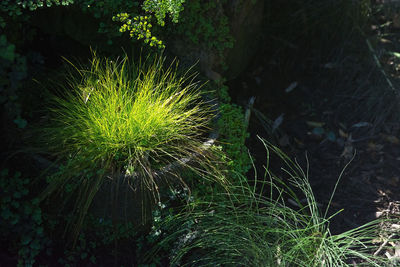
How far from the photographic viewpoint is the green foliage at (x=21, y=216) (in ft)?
7.75

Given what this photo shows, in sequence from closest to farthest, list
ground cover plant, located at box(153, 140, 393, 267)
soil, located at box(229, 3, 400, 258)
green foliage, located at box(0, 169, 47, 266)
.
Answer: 1. ground cover plant, located at box(153, 140, 393, 267)
2. green foliage, located at box(0, 169, 47, 266)
3. soil, located at box(229, 3, 400, 258)

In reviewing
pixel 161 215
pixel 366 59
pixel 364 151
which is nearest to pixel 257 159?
pixel 364 151

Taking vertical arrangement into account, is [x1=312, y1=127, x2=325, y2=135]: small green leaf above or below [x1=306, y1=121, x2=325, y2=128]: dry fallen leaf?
below

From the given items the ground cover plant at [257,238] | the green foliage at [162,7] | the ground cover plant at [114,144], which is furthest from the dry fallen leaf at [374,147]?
the green foliage at [162,7]

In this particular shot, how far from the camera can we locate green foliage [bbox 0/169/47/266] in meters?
2.36

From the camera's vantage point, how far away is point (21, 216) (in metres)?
2.41

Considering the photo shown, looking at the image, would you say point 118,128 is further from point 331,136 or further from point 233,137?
point 331,136

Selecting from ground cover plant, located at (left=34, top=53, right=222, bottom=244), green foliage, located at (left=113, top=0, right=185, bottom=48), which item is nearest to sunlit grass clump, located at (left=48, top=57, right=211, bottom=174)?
ground cover plant, located at (left=34, top=53, right=222, bottom=244)

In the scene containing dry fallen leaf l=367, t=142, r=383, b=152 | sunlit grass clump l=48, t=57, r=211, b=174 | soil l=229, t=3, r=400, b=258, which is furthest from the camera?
dry fallen leaf l=367, t=142, r=383, b=152

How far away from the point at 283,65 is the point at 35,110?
239 centimetres

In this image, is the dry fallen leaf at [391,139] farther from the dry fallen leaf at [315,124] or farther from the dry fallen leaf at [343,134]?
the dry fallen leaf at [315,124]

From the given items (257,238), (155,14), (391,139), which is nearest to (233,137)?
(257,238)

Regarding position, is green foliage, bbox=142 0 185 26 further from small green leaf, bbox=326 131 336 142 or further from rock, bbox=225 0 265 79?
small green leaf, bbox=326 131 336 142

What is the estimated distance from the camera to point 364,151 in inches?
146
